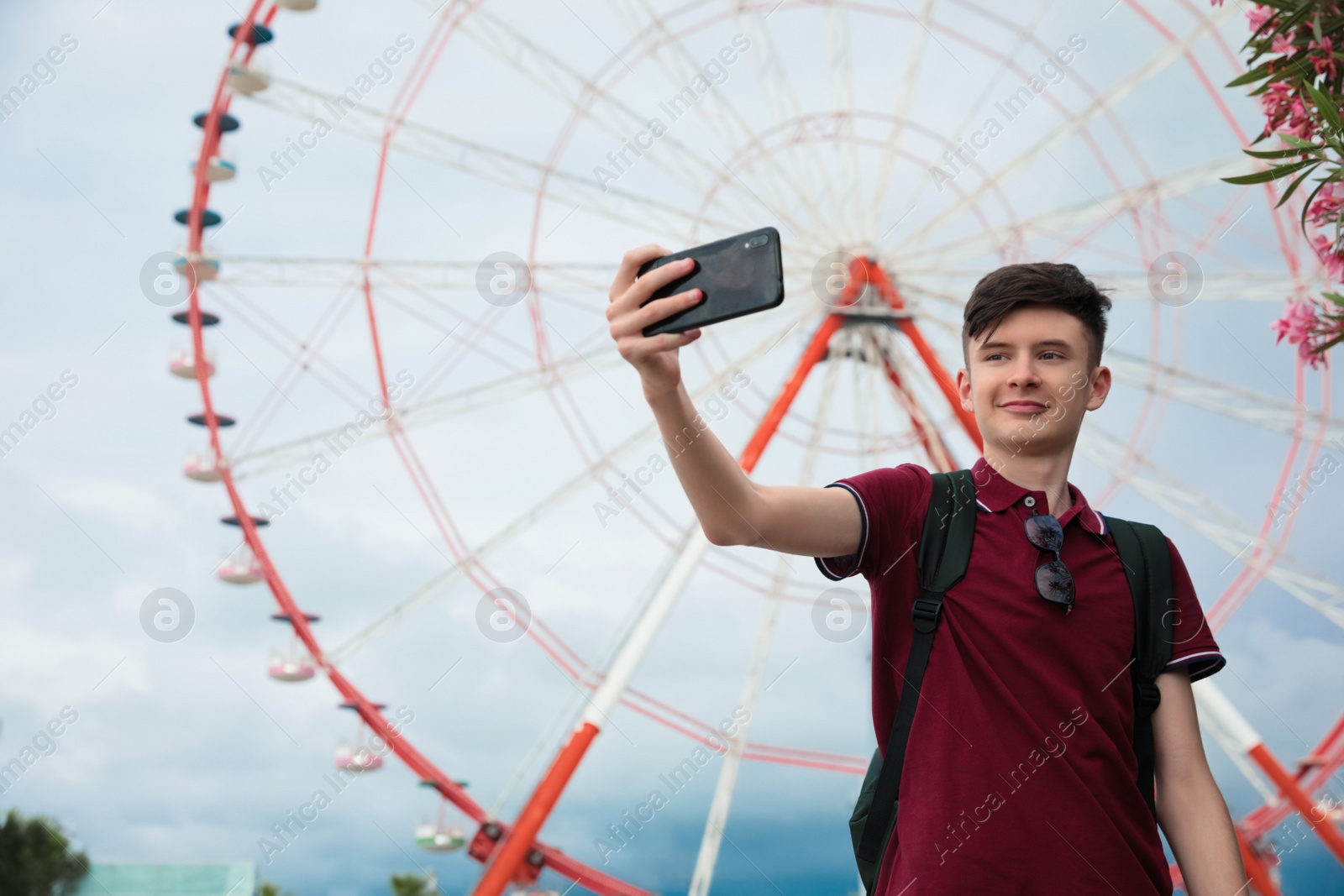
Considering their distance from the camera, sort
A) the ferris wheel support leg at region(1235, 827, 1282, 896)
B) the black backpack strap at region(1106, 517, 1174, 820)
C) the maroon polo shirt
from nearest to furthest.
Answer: the maroon polo shirt < the black backpack strap at region(1106, 517, 1174, 820) < the ferris wheel support leg at region(1235, 827, 1282, 896)

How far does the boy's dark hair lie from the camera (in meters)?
1.91

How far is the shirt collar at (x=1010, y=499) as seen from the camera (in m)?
1.83

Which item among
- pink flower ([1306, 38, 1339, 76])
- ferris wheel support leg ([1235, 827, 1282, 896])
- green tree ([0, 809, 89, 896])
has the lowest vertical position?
ferris wheel support leg ([1235, 827, 1282, 896])

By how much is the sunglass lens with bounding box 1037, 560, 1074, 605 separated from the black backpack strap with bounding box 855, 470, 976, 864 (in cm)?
10

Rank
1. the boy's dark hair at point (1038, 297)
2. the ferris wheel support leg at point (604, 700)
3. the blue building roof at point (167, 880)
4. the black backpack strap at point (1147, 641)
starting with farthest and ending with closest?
1. the blue building roof at point (167, 880)
2. the ferris wheel support leg at point (604, 700)
3. the boy's dark hair at point (1038, 297)
4. the black backpack strap at point (1147, 641)

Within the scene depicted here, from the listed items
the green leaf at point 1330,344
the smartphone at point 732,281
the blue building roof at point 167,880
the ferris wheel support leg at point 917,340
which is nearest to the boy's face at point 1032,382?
the smartphone at point 732,281

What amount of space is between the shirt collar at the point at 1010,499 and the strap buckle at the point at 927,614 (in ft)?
0.67

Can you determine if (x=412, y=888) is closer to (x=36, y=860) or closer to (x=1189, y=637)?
(x=36, y=860)

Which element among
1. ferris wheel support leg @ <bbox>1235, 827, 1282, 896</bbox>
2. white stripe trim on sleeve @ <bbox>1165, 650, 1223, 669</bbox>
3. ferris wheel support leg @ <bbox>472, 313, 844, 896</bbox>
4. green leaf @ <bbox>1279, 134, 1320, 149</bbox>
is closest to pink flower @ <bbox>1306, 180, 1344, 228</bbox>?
green leaf @ <bbox>1279, 134, 1320, 149</bbox>

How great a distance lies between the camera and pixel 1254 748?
29.9 feet

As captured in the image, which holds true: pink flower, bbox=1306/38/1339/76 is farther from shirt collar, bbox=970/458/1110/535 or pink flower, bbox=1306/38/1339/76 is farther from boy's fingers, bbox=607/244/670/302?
boy's fingers, bbox=607/244/670/302

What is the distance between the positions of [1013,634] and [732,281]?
600 millimetres

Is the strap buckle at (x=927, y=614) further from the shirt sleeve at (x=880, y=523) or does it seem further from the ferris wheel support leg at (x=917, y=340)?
the ferris wheel support leg at (x=917, y=340)

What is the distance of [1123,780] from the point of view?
166 centimetres
